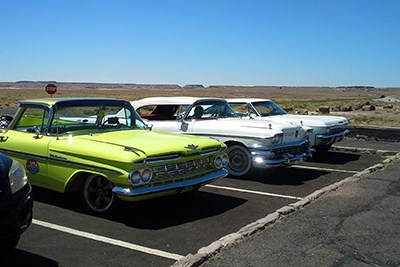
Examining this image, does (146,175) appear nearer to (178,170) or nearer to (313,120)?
(178,170)

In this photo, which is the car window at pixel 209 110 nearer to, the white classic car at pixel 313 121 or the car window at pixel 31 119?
the white classic car at pixel 313 121

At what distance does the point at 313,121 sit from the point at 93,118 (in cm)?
611

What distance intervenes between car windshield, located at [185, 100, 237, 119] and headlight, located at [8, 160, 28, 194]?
524 centimetres

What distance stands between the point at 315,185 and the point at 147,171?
12.4 feet

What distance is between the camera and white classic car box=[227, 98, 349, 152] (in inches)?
420

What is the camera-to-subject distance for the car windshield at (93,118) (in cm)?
634

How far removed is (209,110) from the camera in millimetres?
9641

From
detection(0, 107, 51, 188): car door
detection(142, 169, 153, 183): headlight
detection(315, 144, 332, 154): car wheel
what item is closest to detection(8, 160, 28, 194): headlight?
detection(142, 169, 153, 183): headlight

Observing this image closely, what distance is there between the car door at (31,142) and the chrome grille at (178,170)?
5.38 ft

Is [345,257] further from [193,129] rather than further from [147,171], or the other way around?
[193,129]

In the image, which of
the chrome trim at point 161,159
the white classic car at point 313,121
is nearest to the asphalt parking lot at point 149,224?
the chrome trim at point 161,159

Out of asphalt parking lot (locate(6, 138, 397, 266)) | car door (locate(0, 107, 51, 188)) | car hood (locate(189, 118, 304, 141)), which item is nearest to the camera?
asphalt parking lot (locate(6, 138, 397, 266))

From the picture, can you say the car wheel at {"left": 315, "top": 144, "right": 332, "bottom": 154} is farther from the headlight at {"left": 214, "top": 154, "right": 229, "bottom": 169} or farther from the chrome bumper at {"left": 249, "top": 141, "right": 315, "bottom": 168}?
the headlight at {"left": 214, "top": 154, "right": 229, "bottom": 169}

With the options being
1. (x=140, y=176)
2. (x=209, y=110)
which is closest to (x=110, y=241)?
(x=140, y=176)
